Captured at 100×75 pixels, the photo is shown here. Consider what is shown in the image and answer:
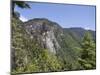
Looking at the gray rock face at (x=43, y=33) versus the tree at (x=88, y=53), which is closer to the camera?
the gray rock face at (x=43, y=33)

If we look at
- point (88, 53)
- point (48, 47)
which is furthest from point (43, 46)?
point (88, 53)

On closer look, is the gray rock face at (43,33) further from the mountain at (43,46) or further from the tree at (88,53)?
the tree at (88,53)

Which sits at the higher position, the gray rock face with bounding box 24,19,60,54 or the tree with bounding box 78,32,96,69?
A: the gray rock face with bounding box 24,19,60,54

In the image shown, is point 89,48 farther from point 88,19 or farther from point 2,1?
point 2,1

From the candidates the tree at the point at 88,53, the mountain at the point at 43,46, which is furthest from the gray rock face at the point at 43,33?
the tree at the point at 88,53

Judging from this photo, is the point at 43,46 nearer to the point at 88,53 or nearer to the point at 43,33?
the point at 43,33

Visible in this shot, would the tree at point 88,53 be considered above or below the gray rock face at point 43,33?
below

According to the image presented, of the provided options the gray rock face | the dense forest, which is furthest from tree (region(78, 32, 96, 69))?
the gray rock face

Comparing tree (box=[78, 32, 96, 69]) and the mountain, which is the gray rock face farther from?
tree (box=[78, 32, 96, 69])
